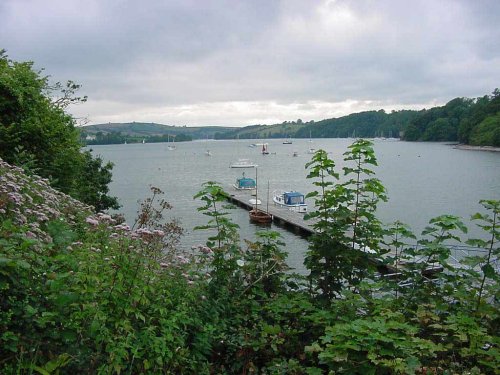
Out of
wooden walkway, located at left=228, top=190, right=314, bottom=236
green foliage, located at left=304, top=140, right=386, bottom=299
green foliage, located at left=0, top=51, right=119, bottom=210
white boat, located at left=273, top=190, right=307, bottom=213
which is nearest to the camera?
green foliage, located at left=304, top=140, right=386, bottom=299

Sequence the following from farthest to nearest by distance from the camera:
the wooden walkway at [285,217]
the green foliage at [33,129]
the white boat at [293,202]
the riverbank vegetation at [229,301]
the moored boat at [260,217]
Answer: the white boat at [293,202], the moored boat at [260,217], the wooden walkway at [285,217], the green foliage at [33,129], the riverbank vegetation at [229,301]

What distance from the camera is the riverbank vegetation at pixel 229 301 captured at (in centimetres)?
306

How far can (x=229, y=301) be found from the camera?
16.0ft

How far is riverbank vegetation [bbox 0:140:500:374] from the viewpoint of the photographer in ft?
10.1

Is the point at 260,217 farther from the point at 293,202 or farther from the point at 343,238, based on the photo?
the point at 343,238

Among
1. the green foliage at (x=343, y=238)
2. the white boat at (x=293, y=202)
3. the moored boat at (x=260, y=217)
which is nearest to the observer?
the green foliage at (x=343, y=238)

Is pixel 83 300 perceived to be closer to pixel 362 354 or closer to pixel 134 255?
pixel 134 255

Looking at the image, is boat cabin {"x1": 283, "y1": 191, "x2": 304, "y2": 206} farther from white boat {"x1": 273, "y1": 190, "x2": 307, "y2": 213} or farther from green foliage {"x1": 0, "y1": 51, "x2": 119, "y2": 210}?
green foliage {"x1": 0, "y1": 51, "x2": 119, "y2": 210}

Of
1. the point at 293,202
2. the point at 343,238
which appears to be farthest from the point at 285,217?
the point at 343,238

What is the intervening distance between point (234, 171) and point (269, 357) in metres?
97.0

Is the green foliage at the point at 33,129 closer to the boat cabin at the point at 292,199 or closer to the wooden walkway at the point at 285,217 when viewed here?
the wooden walkway at the point at 285,217

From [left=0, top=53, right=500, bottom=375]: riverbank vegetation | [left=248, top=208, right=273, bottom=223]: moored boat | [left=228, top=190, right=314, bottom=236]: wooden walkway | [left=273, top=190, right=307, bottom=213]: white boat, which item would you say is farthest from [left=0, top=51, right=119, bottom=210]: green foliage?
[left=273, top=190, right=307, bottom=213]: white boat

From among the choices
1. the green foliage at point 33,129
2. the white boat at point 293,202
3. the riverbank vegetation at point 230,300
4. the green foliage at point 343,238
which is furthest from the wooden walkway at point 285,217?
the riverbank vegetation at point 230,300

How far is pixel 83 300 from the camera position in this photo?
3166 millimetres
